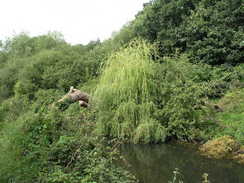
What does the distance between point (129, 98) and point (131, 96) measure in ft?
0.46

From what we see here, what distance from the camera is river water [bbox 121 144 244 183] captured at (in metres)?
6.19

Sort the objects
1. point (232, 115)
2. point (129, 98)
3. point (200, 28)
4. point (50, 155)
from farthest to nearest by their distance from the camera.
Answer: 1. point (200, 28)
2. point (129, 98)
3. point (232, 115)
4. point (50, 155)

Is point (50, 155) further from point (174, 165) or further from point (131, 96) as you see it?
point (131, 96)

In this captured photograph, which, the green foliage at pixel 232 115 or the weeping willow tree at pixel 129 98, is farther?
the weeping willow tree at pixel 129 98

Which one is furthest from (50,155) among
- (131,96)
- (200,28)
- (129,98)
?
(200,28)

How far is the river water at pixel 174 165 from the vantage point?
20.3 ft

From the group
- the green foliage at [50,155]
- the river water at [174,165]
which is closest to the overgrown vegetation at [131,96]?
the green foliage at [50,155]

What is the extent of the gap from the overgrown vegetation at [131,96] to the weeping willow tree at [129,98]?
33mm

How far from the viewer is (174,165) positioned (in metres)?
7.11

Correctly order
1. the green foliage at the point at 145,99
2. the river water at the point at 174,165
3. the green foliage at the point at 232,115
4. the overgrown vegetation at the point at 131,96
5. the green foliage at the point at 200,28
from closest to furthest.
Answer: the overgrown vegetation at the point at 131,96, the river water at the point at 174,165, the green foliage at the point at 232,115, the green foliage at the point at 145,99, the green foliage at the point at 200,28

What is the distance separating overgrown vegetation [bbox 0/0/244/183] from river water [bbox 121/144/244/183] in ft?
1.85

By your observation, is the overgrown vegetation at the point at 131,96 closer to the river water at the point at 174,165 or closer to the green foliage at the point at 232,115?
the green foliage at the point at 232,115

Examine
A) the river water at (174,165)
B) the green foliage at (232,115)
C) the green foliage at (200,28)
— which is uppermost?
the green foliage at (200,28)

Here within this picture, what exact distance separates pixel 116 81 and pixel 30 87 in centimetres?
996
